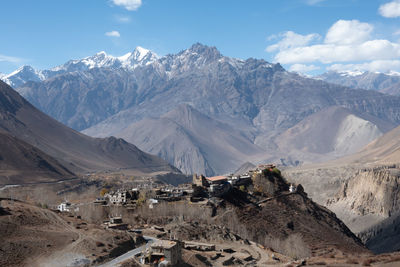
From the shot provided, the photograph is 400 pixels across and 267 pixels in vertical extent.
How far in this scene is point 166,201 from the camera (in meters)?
108

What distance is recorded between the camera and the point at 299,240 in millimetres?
106438

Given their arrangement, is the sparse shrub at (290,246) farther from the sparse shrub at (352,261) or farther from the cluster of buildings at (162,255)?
the cluster of buildings at (162,255)

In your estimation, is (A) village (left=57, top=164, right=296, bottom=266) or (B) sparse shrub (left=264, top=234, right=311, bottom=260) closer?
(A) village (left=57, top=164, right=296, bottom=266)

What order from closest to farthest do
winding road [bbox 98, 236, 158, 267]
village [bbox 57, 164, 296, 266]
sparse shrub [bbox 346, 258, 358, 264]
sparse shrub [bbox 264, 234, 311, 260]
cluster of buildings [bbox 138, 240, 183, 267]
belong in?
cluster of buildings [bbox 138, 240, 183, 267] < winding road [bbox 98, 236, 158, 267] < village [bbox 57, 164, 296, 266] < sparse shrub [bbox 346, 258, 358, 264] < sparse shrub [bbox 264, 234, 311, 260]

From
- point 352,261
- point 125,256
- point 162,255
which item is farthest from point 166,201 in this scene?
point 352,261

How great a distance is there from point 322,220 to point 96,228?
209 feet

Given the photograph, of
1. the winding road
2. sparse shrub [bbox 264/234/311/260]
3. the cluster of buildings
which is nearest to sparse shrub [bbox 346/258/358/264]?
the cluster of buildings

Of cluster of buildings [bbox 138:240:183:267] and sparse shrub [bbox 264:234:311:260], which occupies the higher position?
cluster of buildings [bbox 138:240:183:267]

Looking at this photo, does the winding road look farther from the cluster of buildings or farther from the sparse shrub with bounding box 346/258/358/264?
the sparse shrub with bounding box 346/258/358/264

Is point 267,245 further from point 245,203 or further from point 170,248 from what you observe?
point 170,248

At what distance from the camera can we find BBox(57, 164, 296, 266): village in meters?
65.9

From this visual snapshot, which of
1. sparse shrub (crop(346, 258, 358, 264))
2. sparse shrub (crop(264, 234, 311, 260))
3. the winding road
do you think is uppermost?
the winding road

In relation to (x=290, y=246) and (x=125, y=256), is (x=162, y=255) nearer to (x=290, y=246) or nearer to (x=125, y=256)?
(x=125, y=256)

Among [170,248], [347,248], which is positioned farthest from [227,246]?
[347,248]
